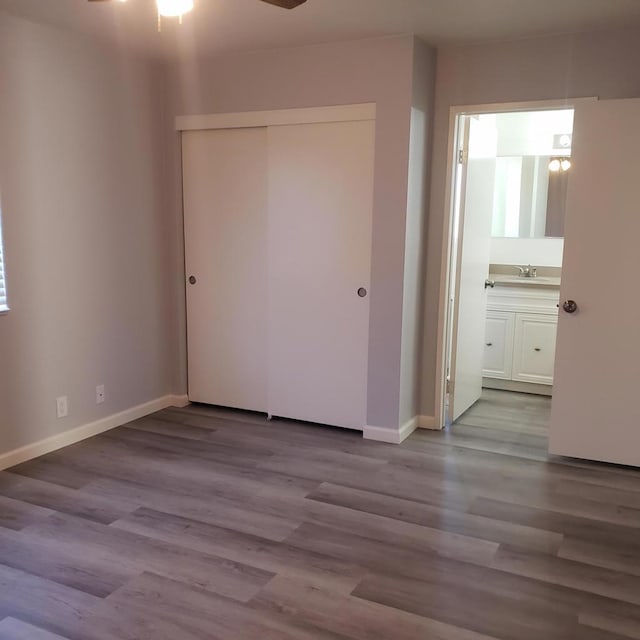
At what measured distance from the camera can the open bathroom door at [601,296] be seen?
10.8ft

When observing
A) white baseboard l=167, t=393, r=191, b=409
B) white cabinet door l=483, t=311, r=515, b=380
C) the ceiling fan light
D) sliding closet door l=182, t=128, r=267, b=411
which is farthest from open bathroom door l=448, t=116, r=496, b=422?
the ceiling fan light

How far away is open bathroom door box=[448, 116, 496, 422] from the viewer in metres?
4.05

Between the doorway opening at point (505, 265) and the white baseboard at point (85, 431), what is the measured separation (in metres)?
1.95

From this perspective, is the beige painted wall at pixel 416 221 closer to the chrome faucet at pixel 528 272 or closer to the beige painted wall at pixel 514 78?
the beige painted wall at pixel 514 78

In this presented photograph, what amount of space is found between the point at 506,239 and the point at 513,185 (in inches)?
18.1

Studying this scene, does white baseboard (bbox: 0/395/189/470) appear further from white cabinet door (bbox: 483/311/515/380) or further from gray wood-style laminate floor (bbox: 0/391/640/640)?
white cabinet door (bbox: 483/311/515/380)

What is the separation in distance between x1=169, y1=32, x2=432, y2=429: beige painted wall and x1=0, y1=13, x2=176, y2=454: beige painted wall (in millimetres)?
616

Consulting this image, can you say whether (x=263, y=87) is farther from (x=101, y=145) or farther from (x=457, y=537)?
(x=457, y=537)

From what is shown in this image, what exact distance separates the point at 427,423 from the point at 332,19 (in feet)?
8.05

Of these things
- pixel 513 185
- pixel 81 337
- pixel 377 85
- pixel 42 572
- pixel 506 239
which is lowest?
pixel 42 572

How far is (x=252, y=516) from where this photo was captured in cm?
290

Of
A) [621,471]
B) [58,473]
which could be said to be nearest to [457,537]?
[621,471]

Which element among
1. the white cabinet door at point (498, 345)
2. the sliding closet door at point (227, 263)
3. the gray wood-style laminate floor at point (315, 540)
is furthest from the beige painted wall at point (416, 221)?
the white cabinet door at point (498, 345)

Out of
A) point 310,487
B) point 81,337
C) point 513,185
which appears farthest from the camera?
point 513,185
